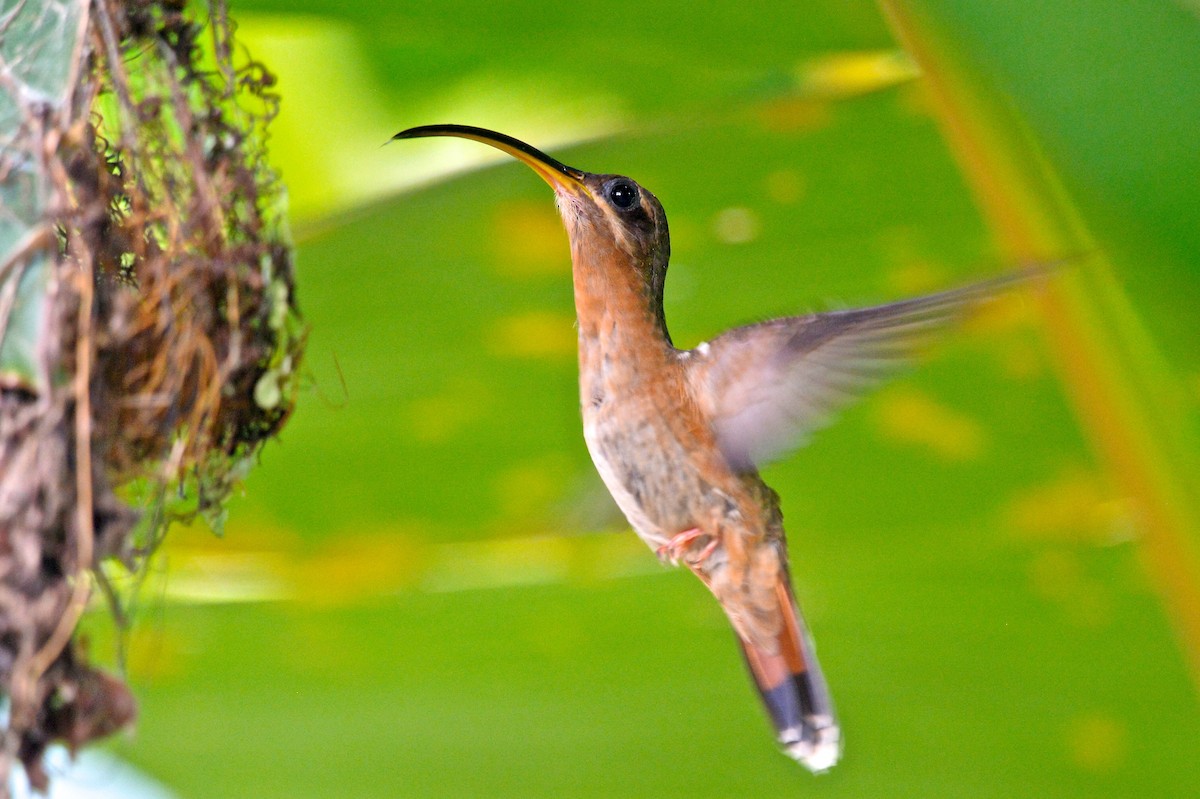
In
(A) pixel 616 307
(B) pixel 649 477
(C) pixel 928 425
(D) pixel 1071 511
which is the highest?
(A) pixel 616 307

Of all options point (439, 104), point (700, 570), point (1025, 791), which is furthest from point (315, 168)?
point (1025, 791)

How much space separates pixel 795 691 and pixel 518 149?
790 millimetres

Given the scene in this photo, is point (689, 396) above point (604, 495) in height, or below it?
above

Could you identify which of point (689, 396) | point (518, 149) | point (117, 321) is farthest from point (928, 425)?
point (117, 321)

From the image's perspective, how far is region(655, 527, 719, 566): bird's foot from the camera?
1.51 m

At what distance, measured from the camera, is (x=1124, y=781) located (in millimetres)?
2002

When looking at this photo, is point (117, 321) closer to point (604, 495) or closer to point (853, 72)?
point (604, 495)

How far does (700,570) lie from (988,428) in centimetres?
70

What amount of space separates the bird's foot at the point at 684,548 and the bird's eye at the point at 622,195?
410mm

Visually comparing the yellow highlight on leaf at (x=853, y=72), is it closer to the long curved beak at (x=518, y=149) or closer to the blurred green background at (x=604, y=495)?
the blurred green background at (x=604, y=495)

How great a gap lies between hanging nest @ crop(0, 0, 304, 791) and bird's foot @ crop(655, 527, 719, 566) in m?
0.49

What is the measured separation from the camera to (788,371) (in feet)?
4.74

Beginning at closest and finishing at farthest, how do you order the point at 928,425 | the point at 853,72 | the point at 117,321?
the point at 117,321, the point at 853,72, the point at 928,425

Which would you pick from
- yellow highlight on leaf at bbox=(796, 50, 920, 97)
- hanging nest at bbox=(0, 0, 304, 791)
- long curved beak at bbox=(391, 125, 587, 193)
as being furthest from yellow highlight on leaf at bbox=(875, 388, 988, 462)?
hanging nest at bbox=(0, 0, 304, 791)
